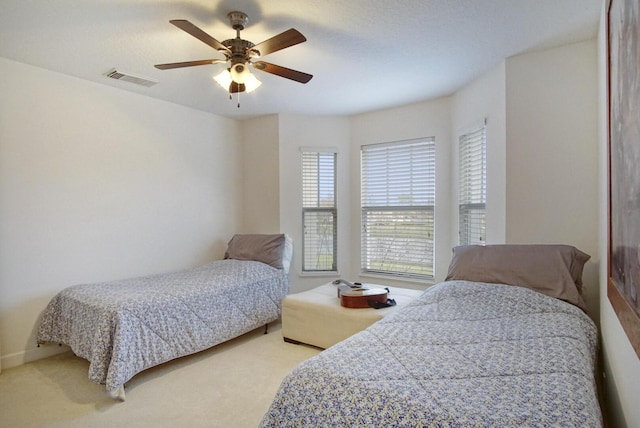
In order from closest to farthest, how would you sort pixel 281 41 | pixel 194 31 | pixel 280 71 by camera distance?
pixel 194 31
pixel 281 41
pixel 280 71

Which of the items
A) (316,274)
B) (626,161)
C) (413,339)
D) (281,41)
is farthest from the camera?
(316,274)

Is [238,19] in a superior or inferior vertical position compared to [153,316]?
superior

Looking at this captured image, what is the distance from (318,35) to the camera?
2439mm

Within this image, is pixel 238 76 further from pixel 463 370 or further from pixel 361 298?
pixel 463 370

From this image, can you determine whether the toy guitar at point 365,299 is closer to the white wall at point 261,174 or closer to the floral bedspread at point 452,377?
the floral bedspread at point 452,377

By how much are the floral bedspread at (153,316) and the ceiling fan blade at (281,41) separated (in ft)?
6.65

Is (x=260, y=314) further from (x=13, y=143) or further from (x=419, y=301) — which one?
(x=13, y=143)

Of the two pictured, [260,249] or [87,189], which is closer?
[87,189]

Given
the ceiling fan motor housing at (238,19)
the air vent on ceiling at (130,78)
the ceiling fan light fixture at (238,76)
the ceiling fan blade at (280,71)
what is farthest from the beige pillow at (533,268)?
the air vent on ceiling at (130,78)

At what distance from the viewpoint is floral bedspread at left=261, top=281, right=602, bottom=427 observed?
1.05 metres

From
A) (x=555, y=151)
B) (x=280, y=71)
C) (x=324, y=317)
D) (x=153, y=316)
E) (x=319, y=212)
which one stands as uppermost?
(x=280, y=71)

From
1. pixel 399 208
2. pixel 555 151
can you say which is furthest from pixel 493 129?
pixel 399 208

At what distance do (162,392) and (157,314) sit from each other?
553 millimetres

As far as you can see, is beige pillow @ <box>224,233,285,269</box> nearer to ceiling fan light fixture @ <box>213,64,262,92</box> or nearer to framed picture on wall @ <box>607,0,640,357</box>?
ceiling fan light fixture @ <box>213,64,262,92</box>
